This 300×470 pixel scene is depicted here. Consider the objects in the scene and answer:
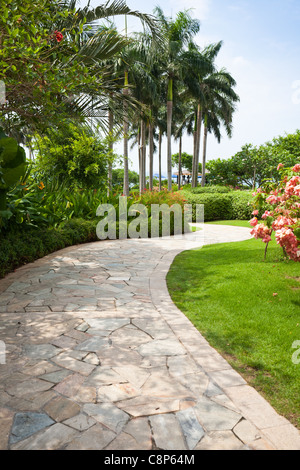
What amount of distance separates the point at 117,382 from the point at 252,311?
2.09m

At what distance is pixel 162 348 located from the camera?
3.12 metres

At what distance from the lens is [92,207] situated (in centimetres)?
1013

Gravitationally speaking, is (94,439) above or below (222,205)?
below

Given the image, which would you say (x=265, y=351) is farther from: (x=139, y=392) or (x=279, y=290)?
(x=279, y=290)

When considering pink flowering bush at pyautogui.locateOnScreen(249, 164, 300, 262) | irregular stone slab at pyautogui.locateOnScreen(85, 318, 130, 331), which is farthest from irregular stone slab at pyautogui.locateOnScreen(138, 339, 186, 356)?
pink flowering bush at pyautogui.locateOnScreen(249, 164, 300, 262)

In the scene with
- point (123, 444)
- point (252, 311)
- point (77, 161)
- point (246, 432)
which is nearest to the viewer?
point (123, 444)

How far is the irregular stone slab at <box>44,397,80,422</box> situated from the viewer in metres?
2.14

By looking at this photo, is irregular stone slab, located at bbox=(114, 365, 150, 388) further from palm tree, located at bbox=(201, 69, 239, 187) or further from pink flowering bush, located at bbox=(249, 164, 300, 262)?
palm tree, located at bbox=(201, 69, 239, 187)

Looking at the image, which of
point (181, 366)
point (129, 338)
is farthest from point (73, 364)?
point (181, 366)

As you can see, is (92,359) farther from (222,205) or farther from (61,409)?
(222,205)

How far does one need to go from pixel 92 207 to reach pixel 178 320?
22.8ft

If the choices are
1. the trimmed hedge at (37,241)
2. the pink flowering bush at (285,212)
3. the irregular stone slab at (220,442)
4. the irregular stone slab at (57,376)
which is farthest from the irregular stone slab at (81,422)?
the trimmed hedge at (37,241)

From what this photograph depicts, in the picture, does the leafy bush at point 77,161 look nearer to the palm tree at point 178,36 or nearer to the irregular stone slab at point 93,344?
the irregular stone slab at point 93,344

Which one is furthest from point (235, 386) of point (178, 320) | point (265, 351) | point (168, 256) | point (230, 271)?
point (168, 256)
